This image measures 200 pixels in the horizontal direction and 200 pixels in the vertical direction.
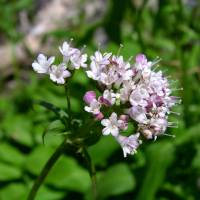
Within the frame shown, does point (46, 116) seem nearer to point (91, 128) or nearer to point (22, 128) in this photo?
point (22, 128)

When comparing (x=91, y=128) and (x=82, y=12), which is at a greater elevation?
(x=82, y=12)

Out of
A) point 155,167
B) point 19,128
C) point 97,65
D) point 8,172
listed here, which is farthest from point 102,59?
point 19,128

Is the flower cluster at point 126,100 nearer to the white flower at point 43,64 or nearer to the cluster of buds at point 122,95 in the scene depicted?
the cluster of buds at point 122,95

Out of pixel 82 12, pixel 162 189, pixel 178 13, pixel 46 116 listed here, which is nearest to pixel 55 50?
pixel 82 12

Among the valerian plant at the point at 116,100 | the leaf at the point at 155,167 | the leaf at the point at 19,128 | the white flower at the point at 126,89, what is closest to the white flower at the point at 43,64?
the valerian plant at the point at 116,100

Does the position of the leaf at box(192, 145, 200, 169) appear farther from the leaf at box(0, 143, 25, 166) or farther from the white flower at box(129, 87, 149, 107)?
the white flower at box(129, 87, 149, 107)

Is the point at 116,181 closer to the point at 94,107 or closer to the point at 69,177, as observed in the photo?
the point at 69,177
